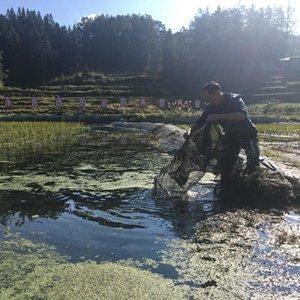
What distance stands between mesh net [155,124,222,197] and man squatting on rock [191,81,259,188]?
187mm

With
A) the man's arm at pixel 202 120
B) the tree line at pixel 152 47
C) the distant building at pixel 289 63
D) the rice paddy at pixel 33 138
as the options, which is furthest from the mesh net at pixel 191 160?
the distant building at pixel 289 63

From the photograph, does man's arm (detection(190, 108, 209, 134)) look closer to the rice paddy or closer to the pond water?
the pond water

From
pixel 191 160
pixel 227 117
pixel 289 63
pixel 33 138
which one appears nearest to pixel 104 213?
pixel 191 160

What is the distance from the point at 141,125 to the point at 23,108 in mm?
13072

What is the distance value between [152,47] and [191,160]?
245 ft

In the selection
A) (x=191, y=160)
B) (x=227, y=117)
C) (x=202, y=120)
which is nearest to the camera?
(x=227, y=117)

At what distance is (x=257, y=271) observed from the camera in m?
3.66

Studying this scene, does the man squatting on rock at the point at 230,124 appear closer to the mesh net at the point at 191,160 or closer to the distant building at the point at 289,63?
the mesh net at the point at 191,160

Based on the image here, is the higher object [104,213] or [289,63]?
[289,63]

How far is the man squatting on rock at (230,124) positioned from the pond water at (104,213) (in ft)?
2.08

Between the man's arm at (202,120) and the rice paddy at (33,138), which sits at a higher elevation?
the man's arm at (202,120)

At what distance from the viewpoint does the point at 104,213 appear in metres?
5.73

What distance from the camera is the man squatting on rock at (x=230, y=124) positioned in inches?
226

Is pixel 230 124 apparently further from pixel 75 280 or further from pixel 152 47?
pixel 152 47
